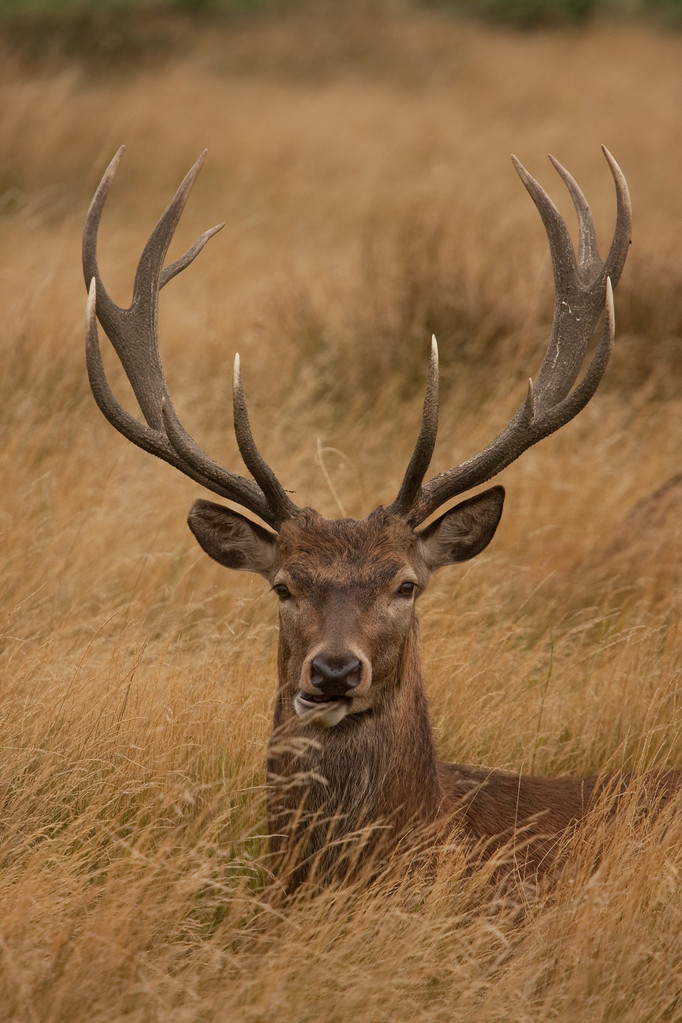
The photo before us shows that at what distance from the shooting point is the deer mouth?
317 centimetres

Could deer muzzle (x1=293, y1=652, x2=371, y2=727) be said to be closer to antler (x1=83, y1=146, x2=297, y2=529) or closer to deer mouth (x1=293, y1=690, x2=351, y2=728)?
deer mouth (x1=293, y1=690, x2=351, y2=728)

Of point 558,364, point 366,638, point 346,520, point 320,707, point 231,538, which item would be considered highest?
point 558,364

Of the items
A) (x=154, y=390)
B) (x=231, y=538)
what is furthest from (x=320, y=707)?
(x=154, y=390)

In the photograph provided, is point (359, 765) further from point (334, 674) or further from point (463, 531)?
point (463, 531)

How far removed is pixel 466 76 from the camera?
19266mm

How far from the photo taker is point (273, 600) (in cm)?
507

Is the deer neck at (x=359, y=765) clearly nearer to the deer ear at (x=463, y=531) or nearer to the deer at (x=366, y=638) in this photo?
the deer at (x=366, y=638)

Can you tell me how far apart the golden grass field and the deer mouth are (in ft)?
1.39

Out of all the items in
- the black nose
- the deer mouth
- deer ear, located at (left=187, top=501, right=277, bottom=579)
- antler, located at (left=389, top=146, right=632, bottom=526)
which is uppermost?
antler, located at (left=389, top=146, right=632, bottom=526)

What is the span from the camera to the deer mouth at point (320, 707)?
3.17m

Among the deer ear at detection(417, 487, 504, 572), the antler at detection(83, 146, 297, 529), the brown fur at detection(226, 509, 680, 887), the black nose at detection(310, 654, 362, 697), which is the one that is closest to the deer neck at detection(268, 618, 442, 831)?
the brown fur at detection(226, 509, 680, 887)

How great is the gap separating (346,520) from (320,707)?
0.63m

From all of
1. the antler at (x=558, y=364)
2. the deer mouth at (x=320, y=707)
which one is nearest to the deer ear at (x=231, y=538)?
the antler at (x=558, y=364)

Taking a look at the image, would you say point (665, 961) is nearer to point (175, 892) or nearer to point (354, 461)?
point (175, 892)
